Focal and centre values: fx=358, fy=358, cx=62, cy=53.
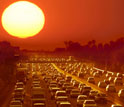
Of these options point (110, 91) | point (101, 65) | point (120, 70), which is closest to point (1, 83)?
point (110, 91)

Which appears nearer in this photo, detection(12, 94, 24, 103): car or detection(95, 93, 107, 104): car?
detection(95, 93, 107, 104): car

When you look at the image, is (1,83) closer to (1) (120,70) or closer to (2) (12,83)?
(2) (12,83)

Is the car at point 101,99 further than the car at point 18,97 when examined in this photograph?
No

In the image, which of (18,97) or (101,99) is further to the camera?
(18,97)

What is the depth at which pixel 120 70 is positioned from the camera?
135375 mm

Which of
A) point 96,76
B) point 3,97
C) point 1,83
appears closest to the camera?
point 3,97

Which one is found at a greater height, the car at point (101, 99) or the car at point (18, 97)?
the car at point (18, 97)

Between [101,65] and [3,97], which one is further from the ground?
[101,65]

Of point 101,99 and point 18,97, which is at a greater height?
point 18,97

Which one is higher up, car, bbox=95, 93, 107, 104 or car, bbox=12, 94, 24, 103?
car, bbox=12, 94, 24, 103

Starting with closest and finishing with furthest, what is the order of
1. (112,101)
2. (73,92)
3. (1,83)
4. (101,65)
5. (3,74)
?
(112,101), (73,92), (1,83), (3,74), (101,65)

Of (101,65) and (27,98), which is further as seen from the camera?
(101,65)

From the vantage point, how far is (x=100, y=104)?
54.5m

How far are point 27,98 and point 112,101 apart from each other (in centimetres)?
1583
